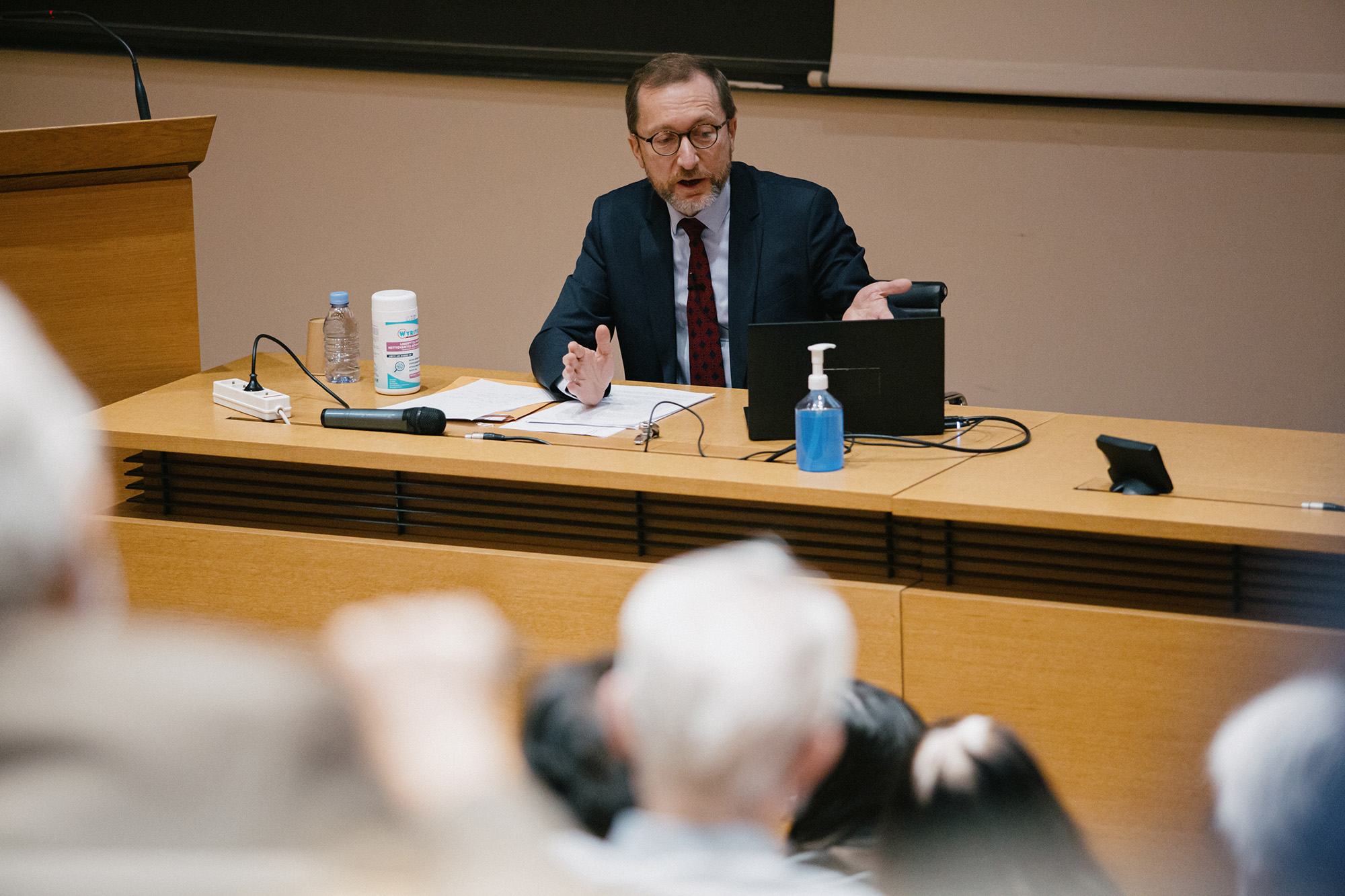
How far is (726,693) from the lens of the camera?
855 millimetres

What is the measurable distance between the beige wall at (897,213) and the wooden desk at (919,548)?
1703 mm

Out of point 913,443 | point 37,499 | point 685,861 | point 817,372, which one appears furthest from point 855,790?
point 913,443

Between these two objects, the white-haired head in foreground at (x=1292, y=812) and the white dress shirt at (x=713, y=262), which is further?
the white dress shirt at (x=713, y=262)

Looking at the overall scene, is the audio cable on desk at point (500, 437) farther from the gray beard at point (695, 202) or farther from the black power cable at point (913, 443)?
the gray beard at point (695, 202)

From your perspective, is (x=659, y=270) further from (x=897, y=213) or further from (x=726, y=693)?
(x=726, y=693)

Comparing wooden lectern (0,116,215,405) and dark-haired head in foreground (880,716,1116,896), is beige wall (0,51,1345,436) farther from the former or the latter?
dark-haired head in foreground (880,716,1116,896)

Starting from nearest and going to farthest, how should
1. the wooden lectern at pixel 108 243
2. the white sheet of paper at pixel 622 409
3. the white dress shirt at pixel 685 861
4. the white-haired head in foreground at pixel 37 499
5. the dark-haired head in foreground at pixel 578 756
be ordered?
the white dress shirt at pixel 685 861 → the white-haired head in foreground at pixel 37 499 → the dark-haired head in foreground at pixel 578 756 → the white sheet of paper at pixel 622 409 → the wooden lectern at pixel 108 243

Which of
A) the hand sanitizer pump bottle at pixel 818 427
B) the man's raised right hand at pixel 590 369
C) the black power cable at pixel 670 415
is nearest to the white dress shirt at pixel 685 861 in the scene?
the hand sanitizer pump bottle at pixel 818 427

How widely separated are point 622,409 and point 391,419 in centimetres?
43

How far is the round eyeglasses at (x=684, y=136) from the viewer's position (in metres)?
2.75

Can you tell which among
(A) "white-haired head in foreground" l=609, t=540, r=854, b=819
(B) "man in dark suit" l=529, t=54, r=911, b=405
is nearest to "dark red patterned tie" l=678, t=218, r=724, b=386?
(B) "man in dark suit" l=529, t=54, r=911, b=405

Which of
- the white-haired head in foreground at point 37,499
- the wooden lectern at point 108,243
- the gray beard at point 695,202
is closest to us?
the white-haired head in foreground at point 37,499

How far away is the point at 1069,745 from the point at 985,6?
2.54m

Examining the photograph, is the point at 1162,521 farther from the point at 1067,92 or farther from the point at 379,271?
the point at 379,271
